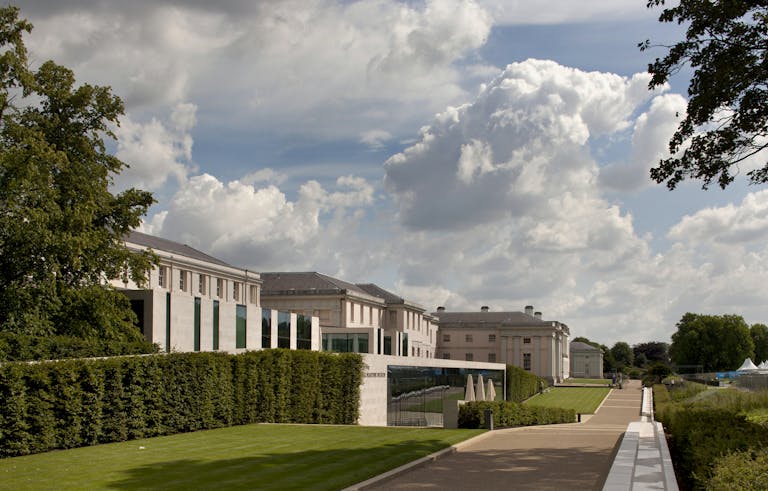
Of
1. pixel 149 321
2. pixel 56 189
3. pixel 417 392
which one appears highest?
pixel 56 189

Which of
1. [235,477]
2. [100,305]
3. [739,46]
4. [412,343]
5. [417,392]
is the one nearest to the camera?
[235,477]

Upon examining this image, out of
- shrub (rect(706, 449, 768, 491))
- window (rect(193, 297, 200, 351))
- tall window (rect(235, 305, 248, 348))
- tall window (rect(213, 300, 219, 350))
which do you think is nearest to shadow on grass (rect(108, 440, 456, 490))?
shrub (rect(706, 449, 768, 491))

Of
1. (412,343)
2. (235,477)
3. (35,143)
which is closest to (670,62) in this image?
(235,477)

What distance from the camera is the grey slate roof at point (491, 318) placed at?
134 m

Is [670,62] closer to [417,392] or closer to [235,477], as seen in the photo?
[235,477]

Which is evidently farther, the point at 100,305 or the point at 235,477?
the point at 100,305

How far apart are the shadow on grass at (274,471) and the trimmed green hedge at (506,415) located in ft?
34.7

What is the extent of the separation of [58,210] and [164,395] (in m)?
9.22

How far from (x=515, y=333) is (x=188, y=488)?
404 ft

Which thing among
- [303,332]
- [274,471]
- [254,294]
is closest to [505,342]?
[254,294]

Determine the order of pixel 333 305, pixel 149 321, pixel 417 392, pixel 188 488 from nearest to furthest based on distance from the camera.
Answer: pixel 188 488
pixel 149 321
pixel 417 392
pixel 333 305

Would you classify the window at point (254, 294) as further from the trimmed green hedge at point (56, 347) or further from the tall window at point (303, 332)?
the trimmed green hedge at point (56, 347)

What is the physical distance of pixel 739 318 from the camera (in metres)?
159

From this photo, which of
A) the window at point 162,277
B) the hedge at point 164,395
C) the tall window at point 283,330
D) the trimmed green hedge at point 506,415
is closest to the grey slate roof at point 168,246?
the window at point 162,277
